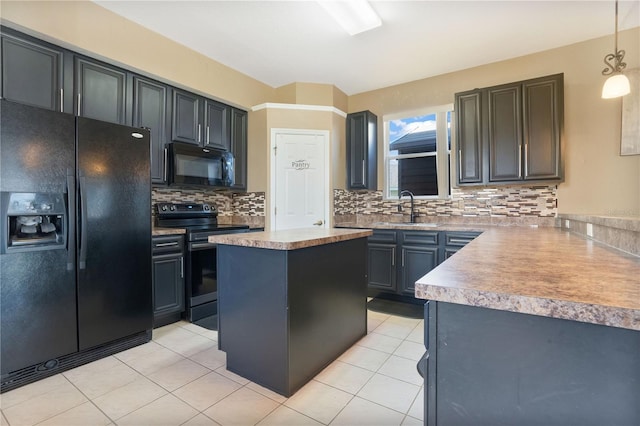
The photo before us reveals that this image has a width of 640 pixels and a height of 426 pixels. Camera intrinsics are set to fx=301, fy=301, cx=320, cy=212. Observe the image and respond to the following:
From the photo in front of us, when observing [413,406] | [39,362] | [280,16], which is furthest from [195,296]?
[280,16]

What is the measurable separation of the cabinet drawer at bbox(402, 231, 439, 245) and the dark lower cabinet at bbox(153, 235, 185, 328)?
7.81 ft

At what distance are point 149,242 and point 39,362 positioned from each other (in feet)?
3.31

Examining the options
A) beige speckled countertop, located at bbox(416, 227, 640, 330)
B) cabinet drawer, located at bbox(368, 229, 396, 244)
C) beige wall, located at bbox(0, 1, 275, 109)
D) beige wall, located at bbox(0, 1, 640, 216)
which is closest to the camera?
beige speckled countertop, located at bbox(416, 227, 640, 330)

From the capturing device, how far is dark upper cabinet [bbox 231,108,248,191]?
3.87 metres

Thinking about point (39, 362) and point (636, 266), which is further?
point (39, 362)

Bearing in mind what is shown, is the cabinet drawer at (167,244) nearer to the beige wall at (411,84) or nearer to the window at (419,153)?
the beige wall at (411,84)

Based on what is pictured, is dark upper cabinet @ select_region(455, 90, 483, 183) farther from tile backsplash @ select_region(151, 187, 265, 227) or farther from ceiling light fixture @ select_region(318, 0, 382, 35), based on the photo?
A: tile backsplash @ select_region(151, 187, 265, 227)

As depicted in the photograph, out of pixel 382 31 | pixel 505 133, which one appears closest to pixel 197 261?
pixel 382 31

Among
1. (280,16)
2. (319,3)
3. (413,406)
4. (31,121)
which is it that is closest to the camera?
(413,406)

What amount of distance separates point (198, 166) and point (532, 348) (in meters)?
3.31

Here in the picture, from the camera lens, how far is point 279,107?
3906mm

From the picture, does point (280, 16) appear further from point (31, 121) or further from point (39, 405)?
point (39, 405)

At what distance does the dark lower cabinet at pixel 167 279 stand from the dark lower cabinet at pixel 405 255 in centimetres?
210

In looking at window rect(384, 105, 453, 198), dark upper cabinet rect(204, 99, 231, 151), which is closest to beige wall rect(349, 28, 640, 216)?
window rect(384, 105, 453, 198)
